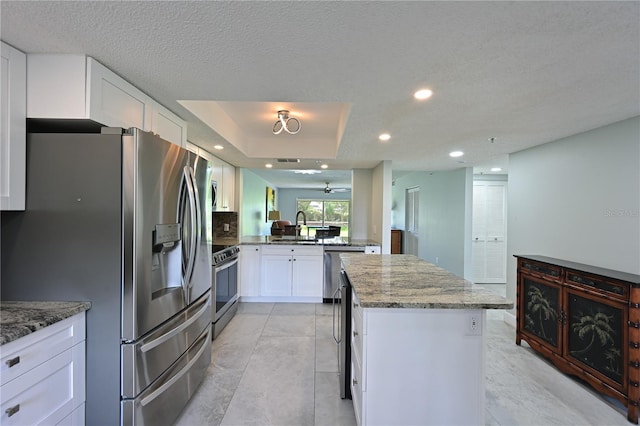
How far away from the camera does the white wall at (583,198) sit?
2.30m

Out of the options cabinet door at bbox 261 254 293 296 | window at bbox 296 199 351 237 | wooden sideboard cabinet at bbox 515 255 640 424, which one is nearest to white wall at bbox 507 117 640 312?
wooden sideboard cabinet at bbox 515 255 640 424

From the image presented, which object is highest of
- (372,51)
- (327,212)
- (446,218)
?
(372,51)

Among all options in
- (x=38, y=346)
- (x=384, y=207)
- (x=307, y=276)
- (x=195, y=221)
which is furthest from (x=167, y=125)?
(x=384, y=207)

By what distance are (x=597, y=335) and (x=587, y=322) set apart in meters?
0.11

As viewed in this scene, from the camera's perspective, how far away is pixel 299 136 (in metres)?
3.98

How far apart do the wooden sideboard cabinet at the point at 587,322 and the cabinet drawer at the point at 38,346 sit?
3.43 meters

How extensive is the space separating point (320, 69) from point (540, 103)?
5.29ft

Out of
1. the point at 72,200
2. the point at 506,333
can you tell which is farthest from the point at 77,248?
the point at 506,333

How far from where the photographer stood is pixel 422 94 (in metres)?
1.89

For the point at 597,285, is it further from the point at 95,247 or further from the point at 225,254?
the point at 225,254

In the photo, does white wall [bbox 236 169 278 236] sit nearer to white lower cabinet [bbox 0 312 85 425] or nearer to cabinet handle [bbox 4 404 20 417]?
white lower cabinet [bbox 0 312 85 425]

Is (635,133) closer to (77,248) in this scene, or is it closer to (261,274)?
(77,248)

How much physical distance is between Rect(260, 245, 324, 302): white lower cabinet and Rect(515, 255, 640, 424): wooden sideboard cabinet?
2.62 metres

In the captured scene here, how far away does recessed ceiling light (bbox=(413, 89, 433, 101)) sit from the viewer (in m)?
1.85
